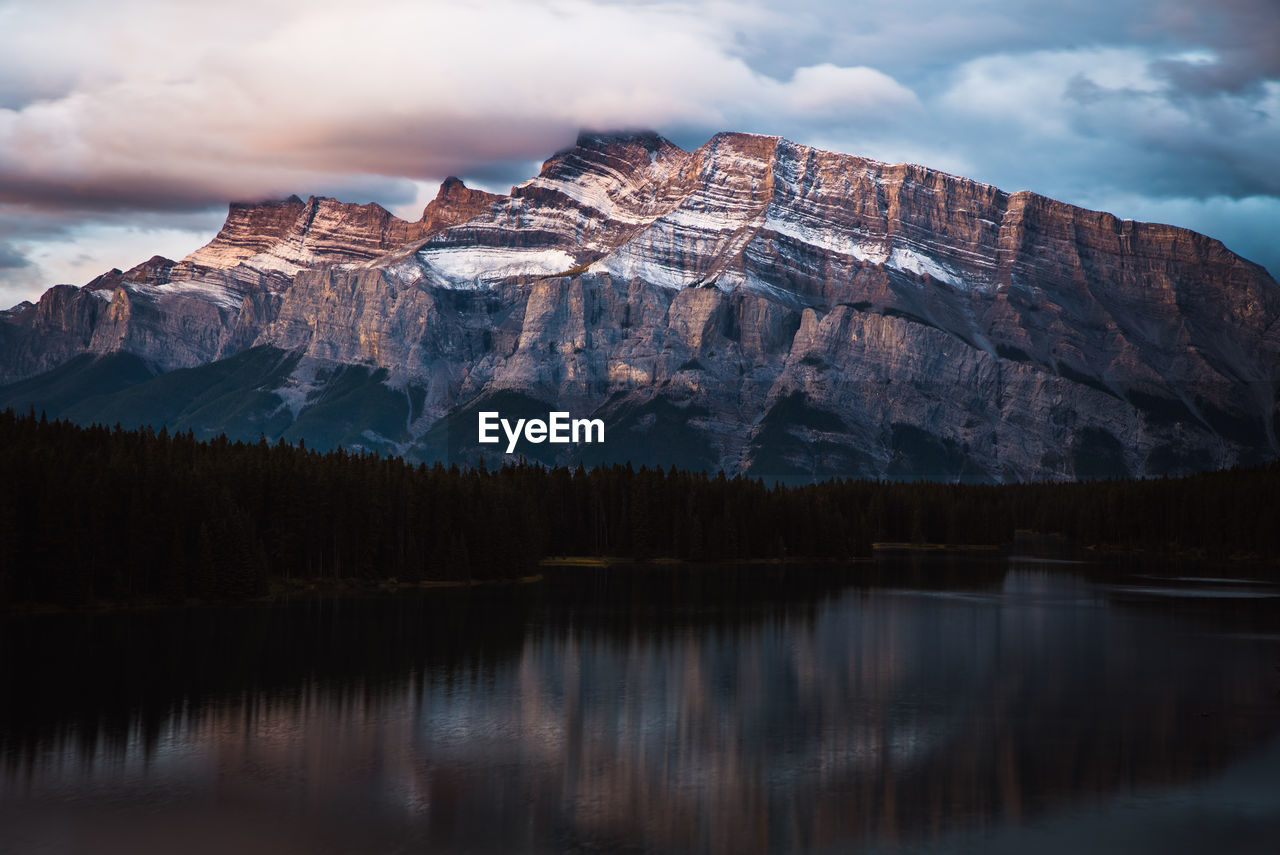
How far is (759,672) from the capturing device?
283 ft

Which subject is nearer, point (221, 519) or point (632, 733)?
point (632, 733)

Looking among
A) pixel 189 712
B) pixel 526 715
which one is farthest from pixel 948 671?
pixel 189 712

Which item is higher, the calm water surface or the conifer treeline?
the conifer treeline

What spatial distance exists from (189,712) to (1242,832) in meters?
52.5

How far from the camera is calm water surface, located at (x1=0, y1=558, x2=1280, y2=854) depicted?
47312mm

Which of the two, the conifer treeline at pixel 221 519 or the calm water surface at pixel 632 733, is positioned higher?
the conifer treeline at pixel 221 519

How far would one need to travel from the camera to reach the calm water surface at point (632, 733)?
4731cm

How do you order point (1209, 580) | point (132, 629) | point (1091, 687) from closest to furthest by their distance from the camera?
point (1091, 687)
point (132, 629)
point (1209, 580)

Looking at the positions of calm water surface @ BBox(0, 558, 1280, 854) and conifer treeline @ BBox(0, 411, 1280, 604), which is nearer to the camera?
calm water surface @ BBox(0, 558, 1280, 854)

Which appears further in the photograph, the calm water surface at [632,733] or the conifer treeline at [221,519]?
the conifer treeline at [221,519]

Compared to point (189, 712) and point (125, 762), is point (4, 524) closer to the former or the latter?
point (189, 712)

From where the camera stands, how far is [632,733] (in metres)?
65.1

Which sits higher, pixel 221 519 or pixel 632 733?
pixel 221 519

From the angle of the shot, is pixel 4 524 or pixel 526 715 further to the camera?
pixel 4 524
